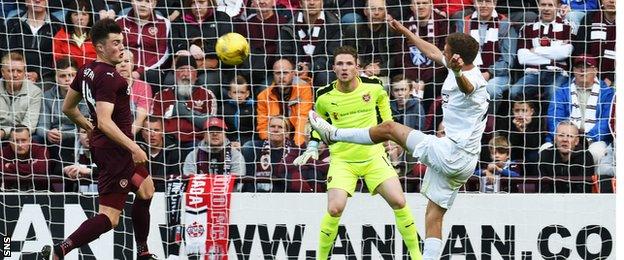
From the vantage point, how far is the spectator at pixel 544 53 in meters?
13.1

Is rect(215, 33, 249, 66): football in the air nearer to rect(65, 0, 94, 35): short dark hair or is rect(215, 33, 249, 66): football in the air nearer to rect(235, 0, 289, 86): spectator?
rect(235, 0, 289, 86): spectator

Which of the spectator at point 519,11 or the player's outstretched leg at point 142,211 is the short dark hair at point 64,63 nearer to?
the player's outstretched leg at point 142,211

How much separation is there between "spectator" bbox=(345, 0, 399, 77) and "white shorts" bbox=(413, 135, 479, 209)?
10.2 ft

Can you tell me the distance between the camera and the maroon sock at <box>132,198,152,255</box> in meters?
10.5

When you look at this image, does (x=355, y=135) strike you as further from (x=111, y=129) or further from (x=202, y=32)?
(x=202, y=32)

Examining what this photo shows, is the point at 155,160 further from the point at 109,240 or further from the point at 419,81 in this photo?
the point at 419,81

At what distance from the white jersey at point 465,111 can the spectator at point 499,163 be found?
8.17 ft

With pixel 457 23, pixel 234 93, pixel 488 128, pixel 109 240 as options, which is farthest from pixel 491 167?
pixel 109 240

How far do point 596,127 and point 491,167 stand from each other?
44.1 inches

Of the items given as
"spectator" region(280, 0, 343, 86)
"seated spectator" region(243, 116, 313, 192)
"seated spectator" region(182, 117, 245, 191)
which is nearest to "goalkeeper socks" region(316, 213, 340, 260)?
"seated spectator" region(243, 116, 313, 192)

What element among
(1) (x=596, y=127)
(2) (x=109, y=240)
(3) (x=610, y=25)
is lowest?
(2) (x=109, y=240)

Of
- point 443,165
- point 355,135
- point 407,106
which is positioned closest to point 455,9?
point 407,106

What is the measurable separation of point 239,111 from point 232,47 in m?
0.81

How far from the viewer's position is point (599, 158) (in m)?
12.6
